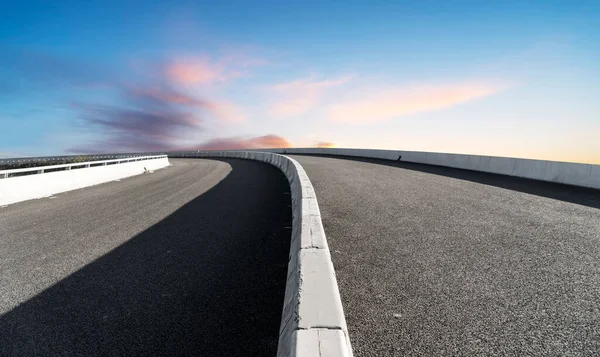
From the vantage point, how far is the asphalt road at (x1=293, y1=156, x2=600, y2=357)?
8.59 feet

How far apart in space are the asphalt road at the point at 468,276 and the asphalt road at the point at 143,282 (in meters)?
0.97

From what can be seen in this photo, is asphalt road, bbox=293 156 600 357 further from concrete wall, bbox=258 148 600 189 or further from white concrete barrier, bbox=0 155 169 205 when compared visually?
white concrete barrier, bbox=0 155 169 205

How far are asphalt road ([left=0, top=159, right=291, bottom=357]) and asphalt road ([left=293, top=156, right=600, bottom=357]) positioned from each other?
97 cm

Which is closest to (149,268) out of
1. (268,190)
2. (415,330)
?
(415,330)

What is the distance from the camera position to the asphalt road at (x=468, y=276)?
2.62 m

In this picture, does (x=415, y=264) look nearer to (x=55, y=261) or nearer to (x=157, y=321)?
(x=157, y=321)

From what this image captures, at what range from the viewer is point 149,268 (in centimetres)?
440

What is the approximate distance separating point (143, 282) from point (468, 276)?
3879mm

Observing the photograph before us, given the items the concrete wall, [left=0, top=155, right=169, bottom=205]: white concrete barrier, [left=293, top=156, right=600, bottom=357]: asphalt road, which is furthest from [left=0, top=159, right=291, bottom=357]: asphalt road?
the concrete wall

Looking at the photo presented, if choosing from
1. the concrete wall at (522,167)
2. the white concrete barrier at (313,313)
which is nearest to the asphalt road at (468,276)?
the white concrete barrier at (313,313)

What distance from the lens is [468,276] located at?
375 cm

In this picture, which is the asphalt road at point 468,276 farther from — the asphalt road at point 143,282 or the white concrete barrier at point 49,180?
the white concrete barrier at point 49,180

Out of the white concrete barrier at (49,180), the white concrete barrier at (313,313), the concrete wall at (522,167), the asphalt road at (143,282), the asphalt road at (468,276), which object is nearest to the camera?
the white concrete barrier at (313,313)

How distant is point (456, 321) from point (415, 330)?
420 millimetres
